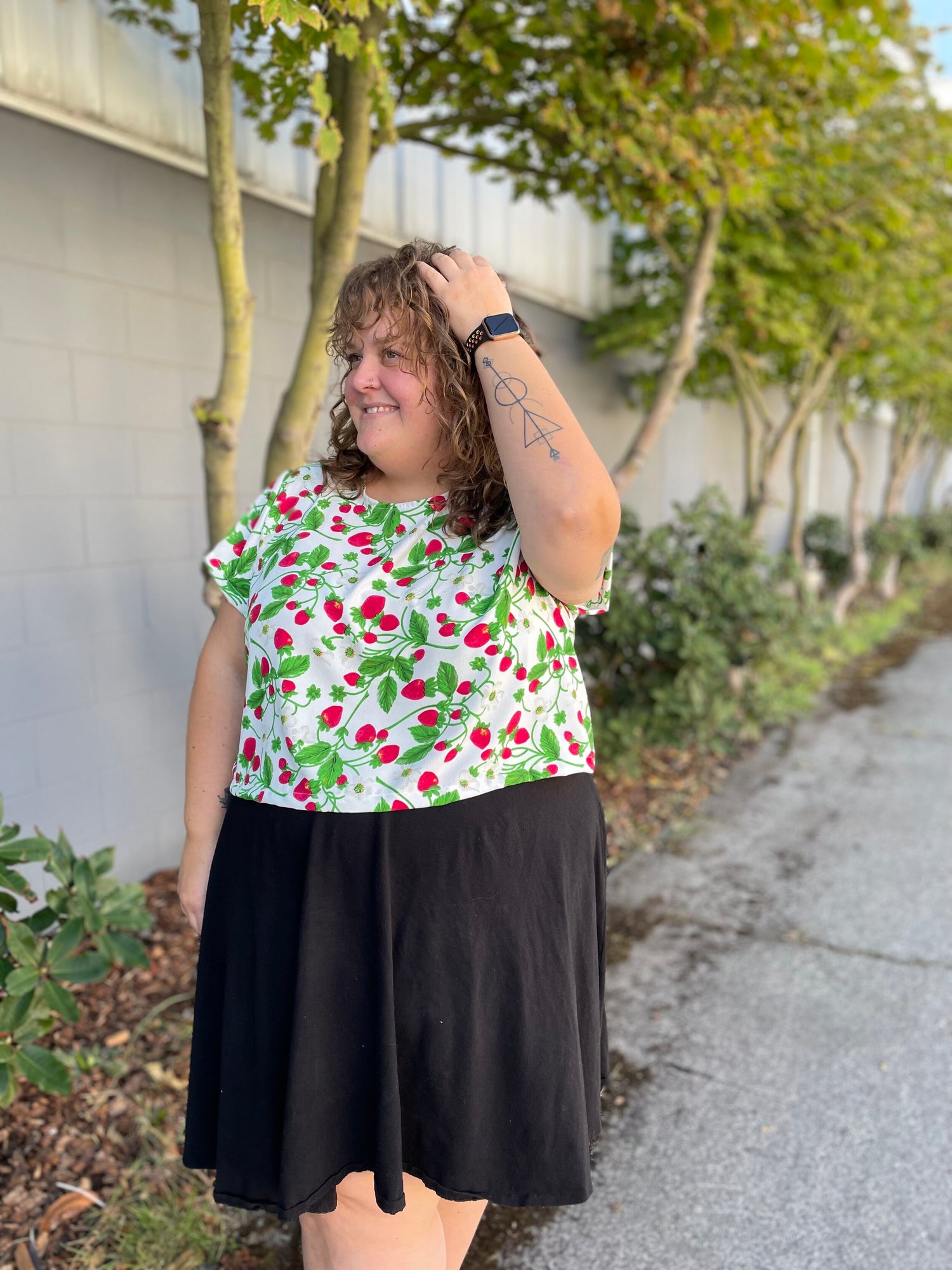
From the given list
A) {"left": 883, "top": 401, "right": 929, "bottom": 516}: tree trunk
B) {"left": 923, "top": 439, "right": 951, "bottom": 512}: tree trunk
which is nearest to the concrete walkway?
{"left": 883, "top": 401, "right": 929, "bottom": 516}: tree trunk

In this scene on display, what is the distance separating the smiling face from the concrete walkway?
1659 millimetres

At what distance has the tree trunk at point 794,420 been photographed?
6.59 m

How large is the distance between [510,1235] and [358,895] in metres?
1.18

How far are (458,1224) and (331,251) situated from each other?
7.68 feet

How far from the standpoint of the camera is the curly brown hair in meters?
1.43

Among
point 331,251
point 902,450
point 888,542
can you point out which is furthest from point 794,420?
point 902,450

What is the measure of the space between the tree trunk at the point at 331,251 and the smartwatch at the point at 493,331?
4.38ft

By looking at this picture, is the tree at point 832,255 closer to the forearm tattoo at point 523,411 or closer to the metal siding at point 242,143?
the metal siding at point 242,143

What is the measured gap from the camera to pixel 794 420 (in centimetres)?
693

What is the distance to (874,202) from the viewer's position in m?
4.80

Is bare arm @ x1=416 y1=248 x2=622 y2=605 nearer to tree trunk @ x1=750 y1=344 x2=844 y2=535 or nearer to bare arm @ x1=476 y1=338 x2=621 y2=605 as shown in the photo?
bare arm @ x1=476 y1=338 x2=621 y2=605

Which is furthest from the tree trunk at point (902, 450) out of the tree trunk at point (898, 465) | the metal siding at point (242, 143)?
the metal siding at point (242, 143)

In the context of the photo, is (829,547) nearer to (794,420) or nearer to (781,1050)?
(794,420)

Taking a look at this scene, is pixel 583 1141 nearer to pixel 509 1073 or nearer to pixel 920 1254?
pixel 509 1073
